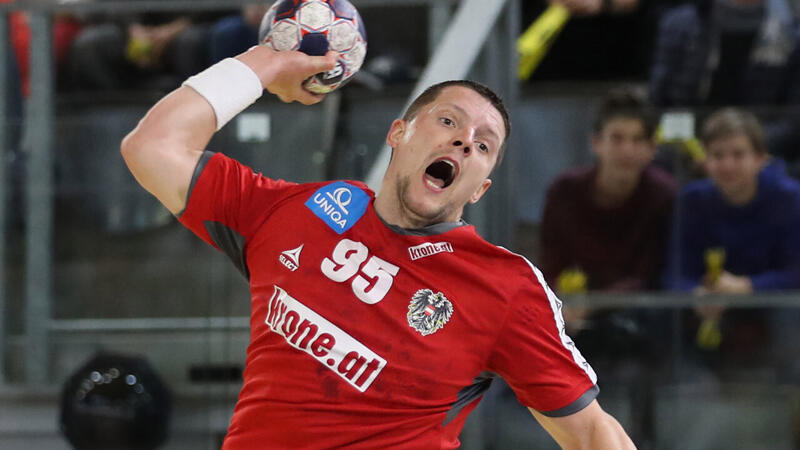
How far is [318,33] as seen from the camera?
92.1 inches

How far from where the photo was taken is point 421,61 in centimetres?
436

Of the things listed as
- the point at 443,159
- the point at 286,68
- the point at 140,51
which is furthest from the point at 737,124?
the point at 140,51

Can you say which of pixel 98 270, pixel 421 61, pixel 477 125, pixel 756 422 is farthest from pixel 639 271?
pixel 98 270

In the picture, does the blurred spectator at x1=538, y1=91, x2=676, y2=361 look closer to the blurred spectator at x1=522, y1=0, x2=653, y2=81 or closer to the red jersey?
the blurred spectator at x1=522, y1=0, x2=653, y2=81

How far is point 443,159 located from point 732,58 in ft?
8.95

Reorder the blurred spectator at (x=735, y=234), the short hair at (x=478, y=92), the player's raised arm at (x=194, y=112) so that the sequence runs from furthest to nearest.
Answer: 1. the blurred spectator at (x=735, y=234)
2. the short hair at (x=478, y=92)
3. the player's raised arm at (x=194, y=112)

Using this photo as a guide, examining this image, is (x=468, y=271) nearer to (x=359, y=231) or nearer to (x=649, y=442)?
(x=359, y=231)

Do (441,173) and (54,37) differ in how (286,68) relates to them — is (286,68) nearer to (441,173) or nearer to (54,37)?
(441,173)

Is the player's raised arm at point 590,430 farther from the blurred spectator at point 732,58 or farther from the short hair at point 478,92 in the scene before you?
the blurred spectator at point 732,58

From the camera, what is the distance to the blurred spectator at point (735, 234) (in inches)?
157

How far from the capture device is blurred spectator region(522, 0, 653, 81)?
4930 millimetres

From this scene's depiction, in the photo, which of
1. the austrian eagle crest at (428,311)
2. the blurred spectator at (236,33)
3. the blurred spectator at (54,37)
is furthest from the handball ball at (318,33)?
the blurred spectator at (54,37)

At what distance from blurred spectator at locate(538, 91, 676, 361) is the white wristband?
2005mm

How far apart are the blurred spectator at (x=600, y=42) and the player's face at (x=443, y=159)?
2.64m
